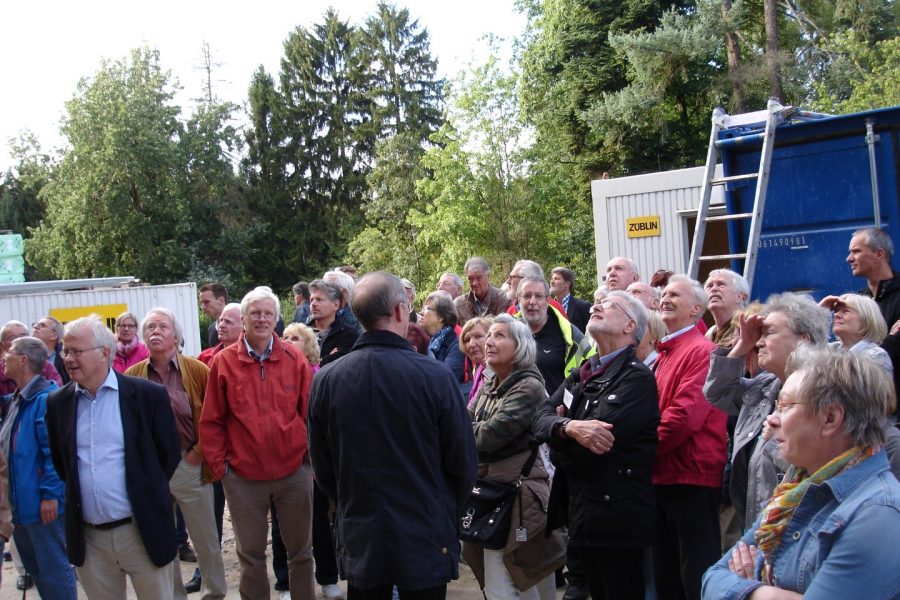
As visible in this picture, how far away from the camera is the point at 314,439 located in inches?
146

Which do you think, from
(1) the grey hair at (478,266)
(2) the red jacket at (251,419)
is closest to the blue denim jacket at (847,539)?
(2) the red jacket at (251,419)

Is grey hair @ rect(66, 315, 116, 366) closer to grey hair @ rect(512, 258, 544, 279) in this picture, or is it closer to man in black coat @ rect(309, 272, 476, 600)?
man in black coat @ rect(309, 272, 476, 600)

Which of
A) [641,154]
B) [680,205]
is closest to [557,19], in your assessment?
[641,154]

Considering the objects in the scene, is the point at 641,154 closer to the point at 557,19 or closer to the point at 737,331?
the point at 557,19

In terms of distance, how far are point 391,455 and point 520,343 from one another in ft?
4.65

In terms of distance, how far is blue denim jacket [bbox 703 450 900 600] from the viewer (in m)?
1.92

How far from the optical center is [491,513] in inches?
177

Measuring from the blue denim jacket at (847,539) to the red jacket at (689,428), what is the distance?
2085 millimetres

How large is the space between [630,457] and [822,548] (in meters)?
2.04

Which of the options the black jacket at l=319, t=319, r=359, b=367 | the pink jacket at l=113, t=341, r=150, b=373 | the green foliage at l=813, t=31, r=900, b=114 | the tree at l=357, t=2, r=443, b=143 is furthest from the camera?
the tree at l=357, t=2, r=443, b=143

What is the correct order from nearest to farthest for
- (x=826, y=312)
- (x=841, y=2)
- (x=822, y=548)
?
(x=822, y=548) → (x=826, y=312) → (x=841, y=2)

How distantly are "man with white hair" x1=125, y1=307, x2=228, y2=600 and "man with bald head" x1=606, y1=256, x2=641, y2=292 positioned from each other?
3.18 m

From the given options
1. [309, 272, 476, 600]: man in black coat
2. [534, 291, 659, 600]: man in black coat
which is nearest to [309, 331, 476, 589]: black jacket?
[309, 272, 476, 600]: man in black coat

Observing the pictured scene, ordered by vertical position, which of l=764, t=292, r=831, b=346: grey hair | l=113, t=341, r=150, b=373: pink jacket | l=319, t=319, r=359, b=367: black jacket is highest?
l=764, t=292, r=831, b=346: grey hair
